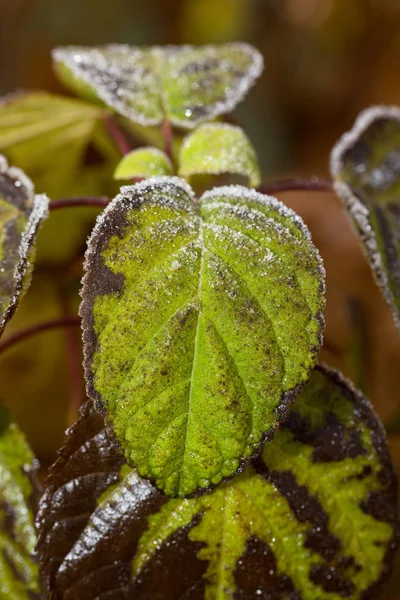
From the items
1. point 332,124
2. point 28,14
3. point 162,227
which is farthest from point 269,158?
point 162,227

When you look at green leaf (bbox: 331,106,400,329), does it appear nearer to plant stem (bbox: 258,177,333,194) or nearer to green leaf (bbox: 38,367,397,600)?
plant stem (bbox: 258,177,333,194)

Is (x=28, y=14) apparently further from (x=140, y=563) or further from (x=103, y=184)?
(x=140, y=563)

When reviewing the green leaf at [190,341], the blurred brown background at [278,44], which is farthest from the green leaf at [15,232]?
the blurred brown background at [278,44]

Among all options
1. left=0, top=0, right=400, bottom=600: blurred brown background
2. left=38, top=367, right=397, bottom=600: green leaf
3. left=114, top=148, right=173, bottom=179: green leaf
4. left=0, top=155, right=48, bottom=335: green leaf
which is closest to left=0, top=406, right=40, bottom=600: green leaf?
left=38, top=367, right=397, bottom=600: green leaf

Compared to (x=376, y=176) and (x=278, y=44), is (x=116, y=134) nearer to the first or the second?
(x=376, y=176)

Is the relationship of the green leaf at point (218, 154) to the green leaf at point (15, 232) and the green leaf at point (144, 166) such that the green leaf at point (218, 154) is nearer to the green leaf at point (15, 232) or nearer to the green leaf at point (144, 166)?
the green leaf at point (144, 166)

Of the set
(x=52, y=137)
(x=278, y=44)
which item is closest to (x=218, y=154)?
(x=52, y=137)

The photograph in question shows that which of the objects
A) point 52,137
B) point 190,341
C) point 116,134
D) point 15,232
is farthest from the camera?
point 52,137
